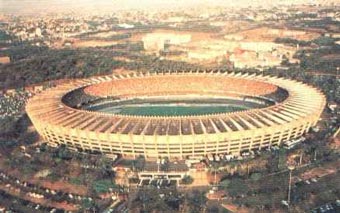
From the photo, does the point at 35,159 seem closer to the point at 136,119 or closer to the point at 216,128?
the point at 136,119

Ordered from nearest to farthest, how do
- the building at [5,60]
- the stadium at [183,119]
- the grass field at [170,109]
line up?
the stadium at [183,119]
the grass field at [170,109]
the building at [5,60]

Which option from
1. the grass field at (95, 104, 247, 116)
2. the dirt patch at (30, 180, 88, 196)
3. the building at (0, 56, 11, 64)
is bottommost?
the dirt patch at (30, 180, 88, 196)

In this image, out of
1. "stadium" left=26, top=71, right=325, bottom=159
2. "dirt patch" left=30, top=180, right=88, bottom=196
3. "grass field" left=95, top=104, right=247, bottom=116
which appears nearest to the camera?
"dirt patch" left=30, top=180, right=88, bottom=196

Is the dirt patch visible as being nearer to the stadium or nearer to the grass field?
the stadium

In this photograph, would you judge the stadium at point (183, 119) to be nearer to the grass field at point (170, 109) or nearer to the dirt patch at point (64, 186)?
the grass field at point (170, 109)

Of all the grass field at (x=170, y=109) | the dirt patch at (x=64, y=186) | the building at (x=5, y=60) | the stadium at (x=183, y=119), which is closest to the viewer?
the dirt patch at (x=64, y=186)

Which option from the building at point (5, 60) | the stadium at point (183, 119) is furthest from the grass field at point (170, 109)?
the building at point (5, 60)

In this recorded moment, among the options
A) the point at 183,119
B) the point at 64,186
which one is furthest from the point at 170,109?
the point at 64,186

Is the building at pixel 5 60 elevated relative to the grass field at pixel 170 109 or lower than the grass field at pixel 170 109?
elevated

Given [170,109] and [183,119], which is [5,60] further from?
[183,119]

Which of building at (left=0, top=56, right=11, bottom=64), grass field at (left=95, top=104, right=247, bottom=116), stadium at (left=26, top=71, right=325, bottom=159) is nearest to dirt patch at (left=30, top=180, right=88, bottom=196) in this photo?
stadium at (left=26, top=71, right=325, bottom=159)
